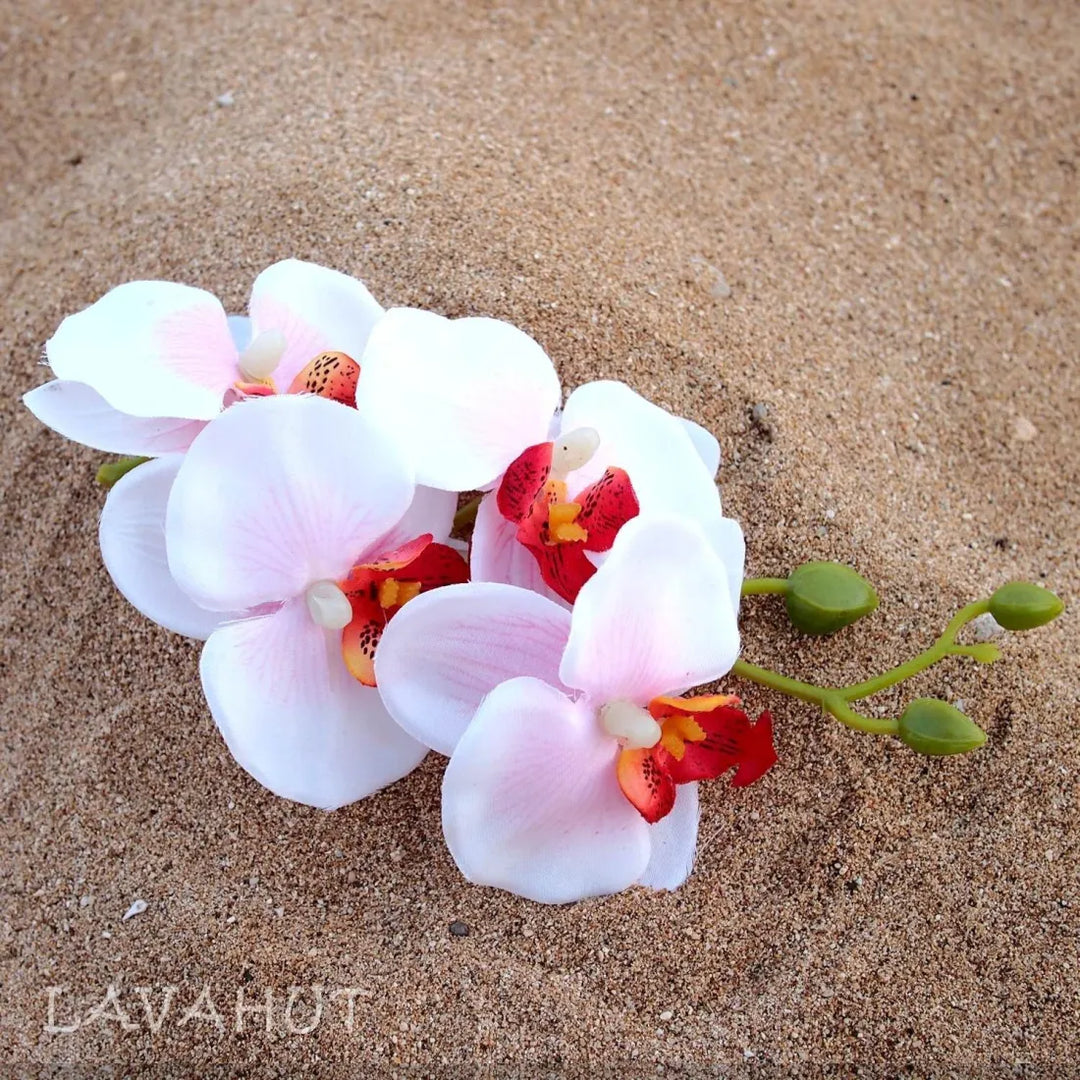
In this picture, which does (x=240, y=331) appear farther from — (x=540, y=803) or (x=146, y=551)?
(x=540, y=803)

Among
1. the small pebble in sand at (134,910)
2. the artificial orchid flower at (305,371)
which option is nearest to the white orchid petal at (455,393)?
the artificial orchid flower at (305,371)

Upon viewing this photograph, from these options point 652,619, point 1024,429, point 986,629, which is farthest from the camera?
point 1024,429

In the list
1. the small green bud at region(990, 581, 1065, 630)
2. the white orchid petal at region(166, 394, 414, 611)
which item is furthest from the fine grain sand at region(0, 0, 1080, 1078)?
the white orchid petal at region(166, 394, 414, 611)

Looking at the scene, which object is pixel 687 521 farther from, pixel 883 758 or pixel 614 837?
pixel 883 758

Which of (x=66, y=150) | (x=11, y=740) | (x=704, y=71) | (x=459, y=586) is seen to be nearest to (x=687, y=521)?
→ (x=459, y=586)

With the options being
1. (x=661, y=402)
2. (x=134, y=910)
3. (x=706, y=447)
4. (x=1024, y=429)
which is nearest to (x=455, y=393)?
(x=706, y=447)
